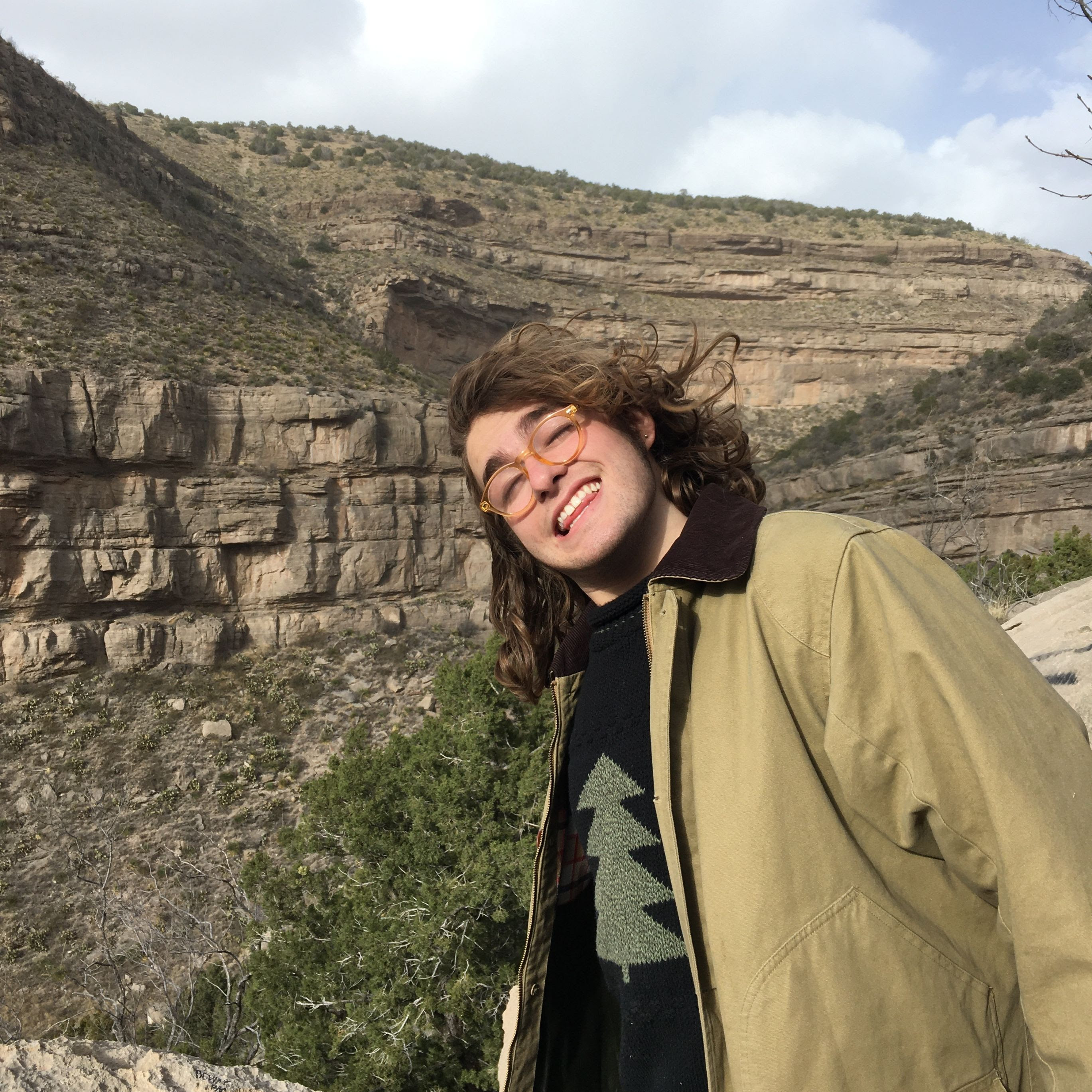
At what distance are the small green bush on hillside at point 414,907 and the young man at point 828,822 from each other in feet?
19.6

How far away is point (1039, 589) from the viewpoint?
1653 centimetres

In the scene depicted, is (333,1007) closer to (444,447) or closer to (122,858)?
(122,858)

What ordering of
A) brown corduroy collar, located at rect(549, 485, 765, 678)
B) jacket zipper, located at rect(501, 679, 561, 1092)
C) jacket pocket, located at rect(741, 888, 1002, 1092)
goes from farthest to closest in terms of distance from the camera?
jacket zipper, located at rect(501, 679, 561, 1092)
brown corduroy collar, located at rect(549, 485, 765, 678)
jacket pocket, located at rect(741, 888, 1002, 1092)

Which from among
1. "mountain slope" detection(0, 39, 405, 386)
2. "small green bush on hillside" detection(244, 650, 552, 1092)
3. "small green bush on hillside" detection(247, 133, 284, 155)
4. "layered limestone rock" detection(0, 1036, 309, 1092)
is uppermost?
"small green bush on hillside" detection(247, 133, 284, 155)

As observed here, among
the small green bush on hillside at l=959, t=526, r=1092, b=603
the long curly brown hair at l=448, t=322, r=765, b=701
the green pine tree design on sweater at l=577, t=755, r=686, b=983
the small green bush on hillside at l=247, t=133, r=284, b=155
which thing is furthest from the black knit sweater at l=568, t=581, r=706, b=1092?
the small green bush on hillside at l=247, t=133, r=284, b=155

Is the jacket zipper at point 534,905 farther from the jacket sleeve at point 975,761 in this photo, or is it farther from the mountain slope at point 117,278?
the mountain slope at point 117,278

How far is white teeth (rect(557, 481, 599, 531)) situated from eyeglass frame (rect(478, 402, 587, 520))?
0.06 meters

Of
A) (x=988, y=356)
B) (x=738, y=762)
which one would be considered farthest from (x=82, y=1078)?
(x=988, y=356)

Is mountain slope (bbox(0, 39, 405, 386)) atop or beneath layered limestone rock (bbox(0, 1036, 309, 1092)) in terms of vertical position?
atop

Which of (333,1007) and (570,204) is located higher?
(570,204)

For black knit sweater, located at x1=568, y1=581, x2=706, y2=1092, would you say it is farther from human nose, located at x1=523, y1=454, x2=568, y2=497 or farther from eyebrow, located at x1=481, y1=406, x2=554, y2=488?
eyebrow, located at x1=481, y1=406, x2=554, y2=488

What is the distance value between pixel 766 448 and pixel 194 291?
2872 centimetres

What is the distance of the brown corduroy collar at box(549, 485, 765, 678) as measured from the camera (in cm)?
132

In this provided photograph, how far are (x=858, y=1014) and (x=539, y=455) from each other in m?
1.13
